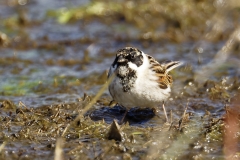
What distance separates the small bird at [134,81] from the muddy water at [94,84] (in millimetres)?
384

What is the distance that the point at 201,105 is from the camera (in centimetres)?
782

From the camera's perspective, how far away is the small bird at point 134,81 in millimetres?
6438

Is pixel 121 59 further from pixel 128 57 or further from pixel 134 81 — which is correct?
pixel 134 81

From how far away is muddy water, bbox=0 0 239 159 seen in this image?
6281 millimetres

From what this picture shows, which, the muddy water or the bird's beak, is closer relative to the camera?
the muddy water

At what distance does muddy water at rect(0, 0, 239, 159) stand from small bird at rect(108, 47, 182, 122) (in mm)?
384

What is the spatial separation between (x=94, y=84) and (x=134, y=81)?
2494 millimetres

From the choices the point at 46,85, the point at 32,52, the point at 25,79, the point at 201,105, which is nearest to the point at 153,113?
the point at 201,105

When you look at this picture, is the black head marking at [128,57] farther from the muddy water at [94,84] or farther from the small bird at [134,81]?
the muddy water at [94,84]

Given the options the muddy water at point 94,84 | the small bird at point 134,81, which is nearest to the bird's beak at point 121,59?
the small bird at point 134,81

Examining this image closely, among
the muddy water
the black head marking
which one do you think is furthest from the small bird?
the muddy water

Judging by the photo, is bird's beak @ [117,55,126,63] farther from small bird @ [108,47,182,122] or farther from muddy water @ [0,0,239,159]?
muddy water @ [0,0,239,159]

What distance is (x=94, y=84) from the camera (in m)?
8.87

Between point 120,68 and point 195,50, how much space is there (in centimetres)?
440
